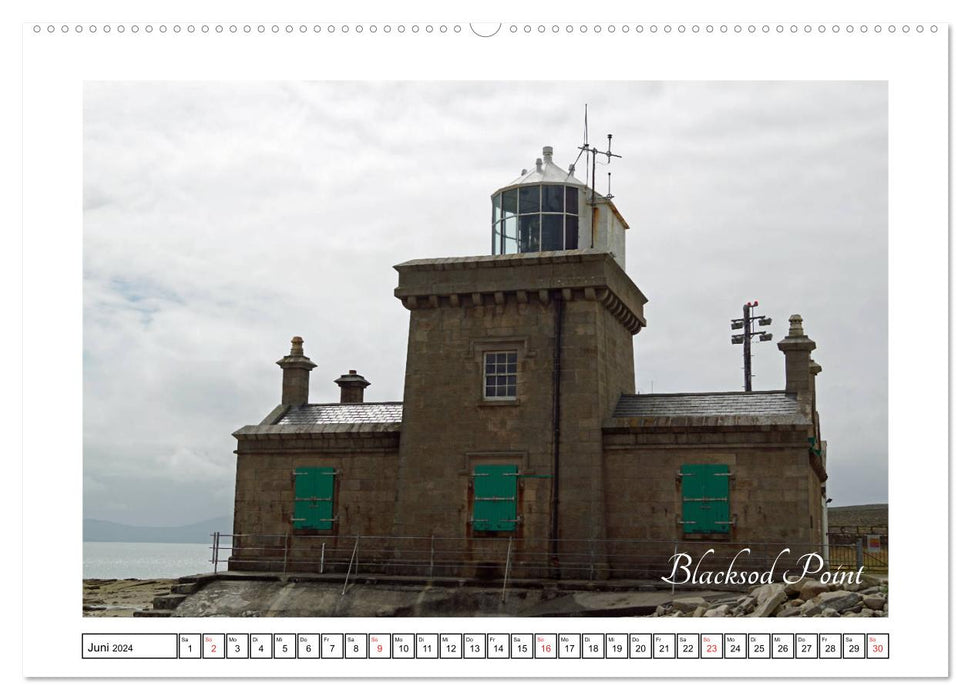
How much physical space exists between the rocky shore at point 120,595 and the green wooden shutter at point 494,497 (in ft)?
24.8

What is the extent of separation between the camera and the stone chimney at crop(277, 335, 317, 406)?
80.8 feet

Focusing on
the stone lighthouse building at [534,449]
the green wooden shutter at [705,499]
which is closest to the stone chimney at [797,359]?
the stone lighthouse building at [534,449]

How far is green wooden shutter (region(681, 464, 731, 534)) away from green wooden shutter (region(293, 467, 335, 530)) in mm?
7102

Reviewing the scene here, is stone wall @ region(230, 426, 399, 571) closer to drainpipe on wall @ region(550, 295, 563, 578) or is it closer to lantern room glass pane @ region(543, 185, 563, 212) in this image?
drainpipe on wall @ region(550, 295, 563, 578)

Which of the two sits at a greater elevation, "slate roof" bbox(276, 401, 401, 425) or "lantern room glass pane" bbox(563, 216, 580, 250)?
"lantern room glass pane" bbox(563, 216, 580, 250)

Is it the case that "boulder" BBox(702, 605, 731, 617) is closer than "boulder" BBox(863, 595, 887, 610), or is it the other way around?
"boulder" BBox(863, 595, 887, 610)

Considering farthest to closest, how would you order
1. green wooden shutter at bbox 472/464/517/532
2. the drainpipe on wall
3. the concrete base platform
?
green wooden shutter at bbox 472/464/517/532 < the drainpipe on wall < the concrete base platform

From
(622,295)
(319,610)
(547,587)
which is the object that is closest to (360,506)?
(319,610)

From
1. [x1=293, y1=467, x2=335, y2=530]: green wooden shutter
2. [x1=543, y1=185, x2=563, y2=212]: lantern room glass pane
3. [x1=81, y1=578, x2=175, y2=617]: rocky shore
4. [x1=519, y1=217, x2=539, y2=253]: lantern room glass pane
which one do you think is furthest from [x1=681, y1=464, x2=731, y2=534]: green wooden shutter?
[x1=81, y1=578, x2=175, y2=617]: rocky shore

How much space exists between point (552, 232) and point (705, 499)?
20.8 feet

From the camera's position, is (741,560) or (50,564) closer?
(50,564)
